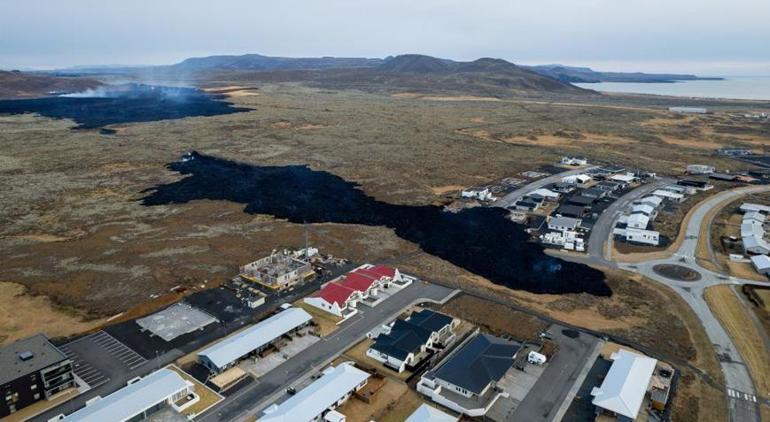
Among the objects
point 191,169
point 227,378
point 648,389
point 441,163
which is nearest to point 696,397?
point 648,389

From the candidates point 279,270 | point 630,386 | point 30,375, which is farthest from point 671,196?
point 30,375

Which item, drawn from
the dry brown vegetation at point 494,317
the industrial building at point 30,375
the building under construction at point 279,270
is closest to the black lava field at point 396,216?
the dry brown vegetation at point 494,317

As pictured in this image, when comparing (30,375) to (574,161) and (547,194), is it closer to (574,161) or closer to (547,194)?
(547,194)

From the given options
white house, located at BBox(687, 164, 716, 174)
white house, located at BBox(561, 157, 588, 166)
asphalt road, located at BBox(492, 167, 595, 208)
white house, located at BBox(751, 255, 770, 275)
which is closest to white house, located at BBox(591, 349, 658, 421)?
white house, located at BBox(751, 255, 770, 275)

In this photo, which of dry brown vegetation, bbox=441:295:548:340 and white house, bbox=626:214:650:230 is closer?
dry brown vegetation, bbox=441:295:548:340

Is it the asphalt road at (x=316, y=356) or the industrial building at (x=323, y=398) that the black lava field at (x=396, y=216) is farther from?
the industrial building at (x=323, y=398)

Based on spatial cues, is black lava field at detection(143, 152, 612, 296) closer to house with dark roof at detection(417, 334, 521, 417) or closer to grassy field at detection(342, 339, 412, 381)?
house with dark roof at detection(417, 334, 521, 417)
